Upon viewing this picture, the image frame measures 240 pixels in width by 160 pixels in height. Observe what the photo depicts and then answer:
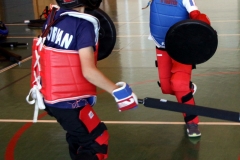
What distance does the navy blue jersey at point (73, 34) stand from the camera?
2734 millimetres

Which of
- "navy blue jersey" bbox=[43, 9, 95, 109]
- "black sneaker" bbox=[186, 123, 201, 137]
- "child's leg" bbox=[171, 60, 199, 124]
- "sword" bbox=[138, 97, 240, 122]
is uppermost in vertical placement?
"navy blue jersey" bbox=[43, 9, 95, 109]

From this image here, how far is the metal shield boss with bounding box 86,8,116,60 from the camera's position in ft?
11.9

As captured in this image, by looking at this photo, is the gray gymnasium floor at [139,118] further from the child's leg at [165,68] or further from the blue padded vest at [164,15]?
the blue padded vest at [164,15]

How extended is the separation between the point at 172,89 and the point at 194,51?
0.53 metres

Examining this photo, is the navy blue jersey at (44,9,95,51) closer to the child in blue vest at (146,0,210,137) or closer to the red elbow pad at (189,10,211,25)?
the red elbow pad at (189,10,211,25)

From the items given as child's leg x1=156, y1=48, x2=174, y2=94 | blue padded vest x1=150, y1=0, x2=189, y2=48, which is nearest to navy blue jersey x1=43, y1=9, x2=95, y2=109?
blue padded vest x1=150, y1=0, x2=189, y2=48

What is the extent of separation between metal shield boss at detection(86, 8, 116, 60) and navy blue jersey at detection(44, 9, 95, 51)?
0.84 m

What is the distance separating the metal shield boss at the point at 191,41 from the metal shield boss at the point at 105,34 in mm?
453

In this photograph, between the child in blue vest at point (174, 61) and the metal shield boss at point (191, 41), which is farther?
the child in blue vest at point (174, 61)

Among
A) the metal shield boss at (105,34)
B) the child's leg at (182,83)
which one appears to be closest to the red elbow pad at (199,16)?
the child's leg at (182,83)

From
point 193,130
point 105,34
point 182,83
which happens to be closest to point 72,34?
point 105,34

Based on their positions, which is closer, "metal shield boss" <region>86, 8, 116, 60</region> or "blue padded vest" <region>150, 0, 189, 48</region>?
"metal shield boss" <region>86, 8, 116, 60</region>

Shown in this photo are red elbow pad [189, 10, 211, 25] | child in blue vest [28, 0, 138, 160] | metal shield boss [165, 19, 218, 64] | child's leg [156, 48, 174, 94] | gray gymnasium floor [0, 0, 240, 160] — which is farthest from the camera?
child's leg [156, 48, 174, 94]

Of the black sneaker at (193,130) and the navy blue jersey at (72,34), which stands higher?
the navy blue jersey at (72,34)
